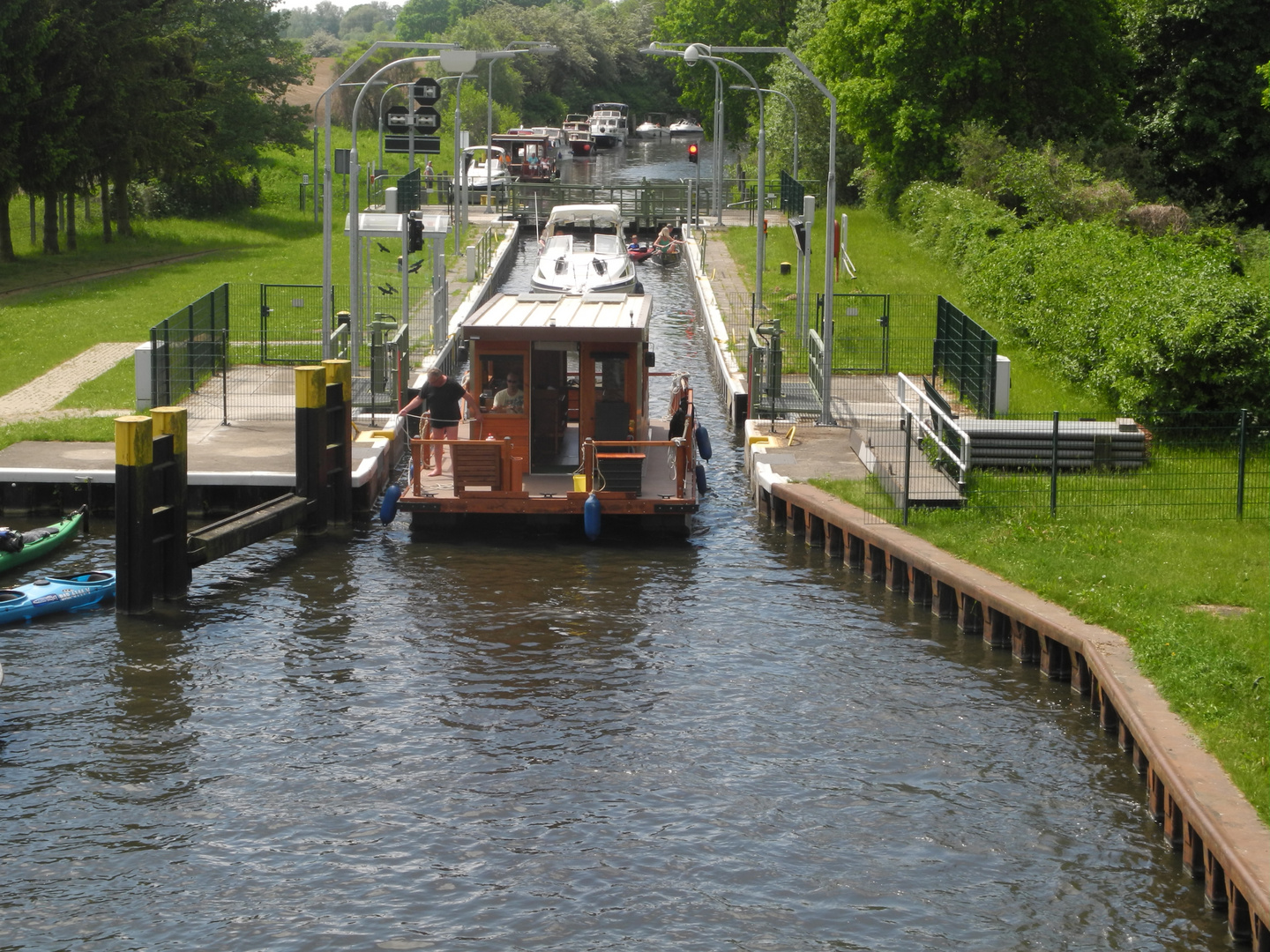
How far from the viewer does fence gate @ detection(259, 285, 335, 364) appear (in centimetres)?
3369

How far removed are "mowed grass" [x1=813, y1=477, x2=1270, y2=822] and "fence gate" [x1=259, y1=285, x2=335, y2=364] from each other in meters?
13.8

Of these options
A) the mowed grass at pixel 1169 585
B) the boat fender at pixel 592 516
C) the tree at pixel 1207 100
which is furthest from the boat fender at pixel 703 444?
the tree at pixel 1207 100

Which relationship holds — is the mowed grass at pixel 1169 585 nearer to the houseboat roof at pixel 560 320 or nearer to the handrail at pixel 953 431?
the handrail at pixel 953 431

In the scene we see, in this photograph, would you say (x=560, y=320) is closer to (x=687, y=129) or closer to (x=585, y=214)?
(x=585, y=214)

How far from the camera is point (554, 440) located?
962 inches

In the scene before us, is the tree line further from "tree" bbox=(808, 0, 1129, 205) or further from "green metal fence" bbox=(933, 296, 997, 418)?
"green metal fence" bbox=(933, 296, 997, 418)

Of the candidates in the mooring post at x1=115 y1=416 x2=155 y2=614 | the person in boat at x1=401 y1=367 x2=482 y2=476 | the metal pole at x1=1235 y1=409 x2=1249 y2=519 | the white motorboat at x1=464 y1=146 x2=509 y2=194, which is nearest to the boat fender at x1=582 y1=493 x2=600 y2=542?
the person in boat at x1=401 y1=367 x2=482 y2=476

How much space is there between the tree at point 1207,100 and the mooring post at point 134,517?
44.4 metres

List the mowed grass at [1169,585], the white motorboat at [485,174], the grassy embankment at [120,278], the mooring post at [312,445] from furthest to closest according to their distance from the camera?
the white motorboat at [485,174], the grassy embankment at [120,278], the mooring post at [312,445], the mowed grass at [1169,585]

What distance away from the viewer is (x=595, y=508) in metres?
22.8

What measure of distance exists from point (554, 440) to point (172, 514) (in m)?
6.33

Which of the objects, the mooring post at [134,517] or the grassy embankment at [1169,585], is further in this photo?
the mooring post at [134,517]

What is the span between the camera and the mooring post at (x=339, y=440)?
80.5ft

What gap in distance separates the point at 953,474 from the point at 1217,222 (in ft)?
115
